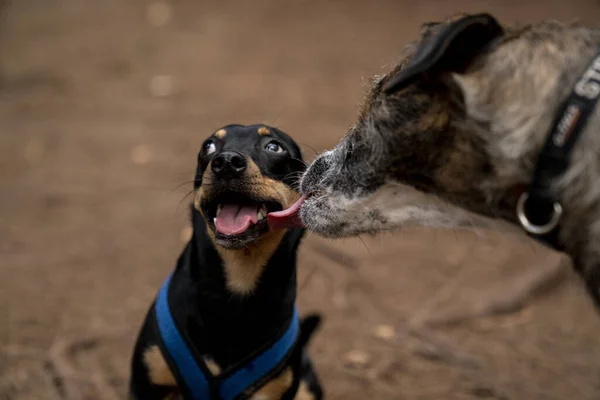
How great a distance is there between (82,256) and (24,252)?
1.55ft

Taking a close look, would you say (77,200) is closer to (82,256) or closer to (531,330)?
(82,256)

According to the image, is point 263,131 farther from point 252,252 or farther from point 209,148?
point 252,252

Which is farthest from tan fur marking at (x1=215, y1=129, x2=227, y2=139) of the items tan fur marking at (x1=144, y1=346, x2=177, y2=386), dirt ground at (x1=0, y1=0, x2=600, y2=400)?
tan fur marking at (x1=144, y1=346, x2=177, y2=386)

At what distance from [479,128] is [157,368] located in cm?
173

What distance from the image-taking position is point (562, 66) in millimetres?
2613

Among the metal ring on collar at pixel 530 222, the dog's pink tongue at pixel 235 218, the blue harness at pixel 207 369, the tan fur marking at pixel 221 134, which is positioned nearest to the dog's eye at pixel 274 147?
the tan fur marking at pixel 221 134

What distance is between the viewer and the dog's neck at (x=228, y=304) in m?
3.42

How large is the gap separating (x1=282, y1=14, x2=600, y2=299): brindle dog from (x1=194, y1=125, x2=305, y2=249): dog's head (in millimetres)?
522

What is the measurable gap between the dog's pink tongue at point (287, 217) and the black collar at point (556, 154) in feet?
3.33

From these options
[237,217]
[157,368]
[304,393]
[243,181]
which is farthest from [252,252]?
[304,393]

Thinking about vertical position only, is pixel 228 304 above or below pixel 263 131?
below

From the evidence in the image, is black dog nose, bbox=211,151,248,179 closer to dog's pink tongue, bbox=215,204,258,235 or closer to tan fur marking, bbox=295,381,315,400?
dog's pink tongue, bbox=215,204,258,235

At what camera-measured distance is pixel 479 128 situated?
8.84 feet

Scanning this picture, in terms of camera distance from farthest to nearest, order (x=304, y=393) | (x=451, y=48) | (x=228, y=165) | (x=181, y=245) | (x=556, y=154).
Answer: (x=181, y=245), (x=304, y=393), (x=228, y=165), (x=451, y=48), (x=556, y=154)
